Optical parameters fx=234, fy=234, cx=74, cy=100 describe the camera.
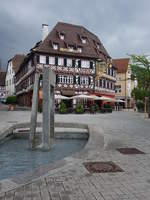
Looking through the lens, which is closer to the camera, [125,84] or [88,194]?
[88,194]

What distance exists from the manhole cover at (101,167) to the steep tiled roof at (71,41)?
31403 millimetres

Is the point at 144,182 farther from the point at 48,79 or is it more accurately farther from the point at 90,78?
the point at 90,78

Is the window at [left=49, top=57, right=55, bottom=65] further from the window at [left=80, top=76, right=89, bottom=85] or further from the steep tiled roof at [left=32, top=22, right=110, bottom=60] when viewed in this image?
the window at [left=80, top=76, right=89, bottom=85]

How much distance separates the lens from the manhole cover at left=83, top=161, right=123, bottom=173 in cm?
474

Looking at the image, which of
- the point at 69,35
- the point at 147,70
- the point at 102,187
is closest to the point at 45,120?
the point at 102,187

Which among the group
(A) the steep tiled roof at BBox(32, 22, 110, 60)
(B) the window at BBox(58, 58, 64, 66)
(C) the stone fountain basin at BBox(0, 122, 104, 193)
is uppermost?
(A) the steep tiled roof at BBox(32, 22, 110, 60)

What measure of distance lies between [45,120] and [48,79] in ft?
4.24

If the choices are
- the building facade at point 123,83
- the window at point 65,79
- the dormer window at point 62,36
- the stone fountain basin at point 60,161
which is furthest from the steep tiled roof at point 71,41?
the stone fountain basin at point 60,161

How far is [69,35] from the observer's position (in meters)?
40.2

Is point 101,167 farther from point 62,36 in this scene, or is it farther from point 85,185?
point 62,36

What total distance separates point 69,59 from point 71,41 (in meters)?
3.70

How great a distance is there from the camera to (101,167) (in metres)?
4.96

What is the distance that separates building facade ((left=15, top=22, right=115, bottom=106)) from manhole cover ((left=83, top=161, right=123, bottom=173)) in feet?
100

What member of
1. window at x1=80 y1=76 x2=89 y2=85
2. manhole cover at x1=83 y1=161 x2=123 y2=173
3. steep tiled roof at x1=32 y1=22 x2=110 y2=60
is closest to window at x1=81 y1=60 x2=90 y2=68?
steep tiled roof at x1=32 y1=22 x2=110 y2=60
